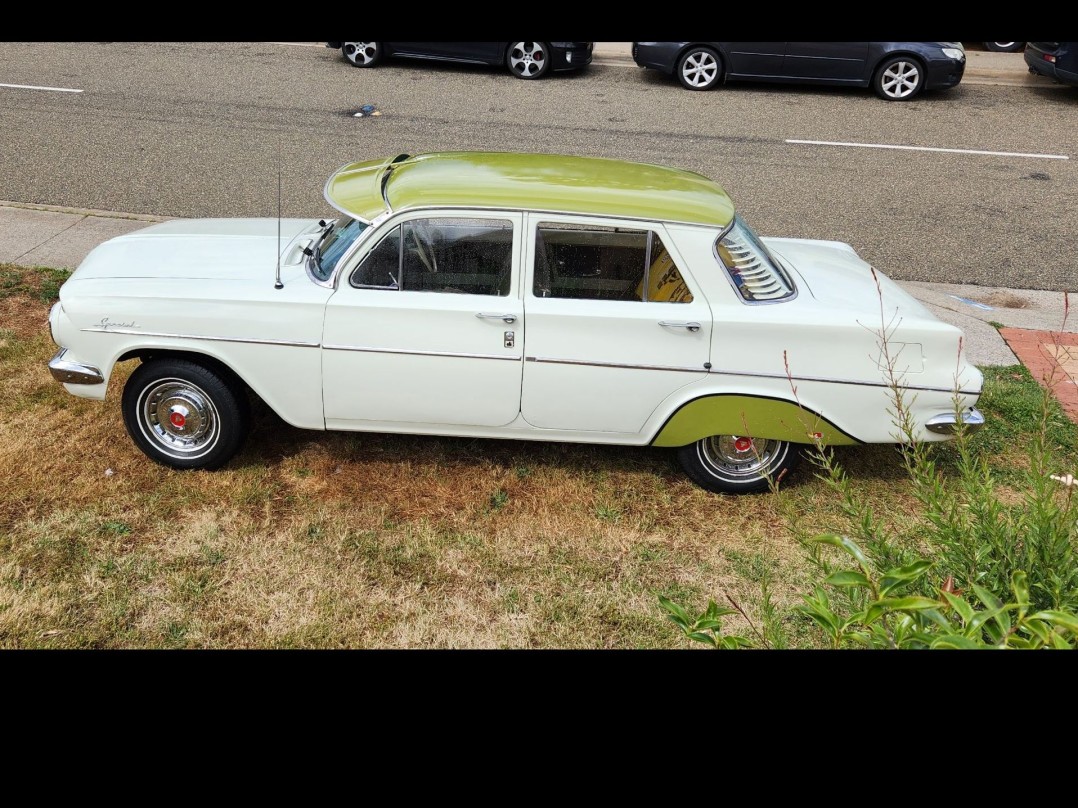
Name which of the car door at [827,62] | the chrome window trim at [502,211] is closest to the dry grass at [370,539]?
the chrome window trim at [502,211]

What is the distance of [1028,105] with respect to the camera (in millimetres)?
13969

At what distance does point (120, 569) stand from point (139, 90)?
34.5 feet

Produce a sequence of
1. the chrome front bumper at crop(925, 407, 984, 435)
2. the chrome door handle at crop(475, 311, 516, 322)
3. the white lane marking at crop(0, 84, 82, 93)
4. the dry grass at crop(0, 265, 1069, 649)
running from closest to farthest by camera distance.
Answer: the dry grass at crop(0, 265, 1069, 649) < the chrome door handle at crop(475, 311, 516, 322) < the chrome front bumper at crop(925, 407, 984, 435) < the white lane marking at crop(0, 84, 82, 93)

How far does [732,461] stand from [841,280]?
3.98ft

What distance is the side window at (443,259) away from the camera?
491cm

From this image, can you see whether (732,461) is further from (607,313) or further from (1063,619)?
(1063,619)

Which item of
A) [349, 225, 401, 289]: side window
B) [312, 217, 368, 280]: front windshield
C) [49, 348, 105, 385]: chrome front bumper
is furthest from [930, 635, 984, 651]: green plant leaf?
[49, 348, 105, 385]: chrome front bumper

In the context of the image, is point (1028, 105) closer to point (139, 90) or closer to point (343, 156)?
point (343, 156)

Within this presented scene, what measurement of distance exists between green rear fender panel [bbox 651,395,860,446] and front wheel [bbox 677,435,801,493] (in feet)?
0.57

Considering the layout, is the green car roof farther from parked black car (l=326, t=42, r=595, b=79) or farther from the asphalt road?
parked black car (l=326, t=42, r=595, b=79)

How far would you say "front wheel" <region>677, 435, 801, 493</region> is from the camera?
5258 millimetres

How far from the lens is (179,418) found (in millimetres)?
5234

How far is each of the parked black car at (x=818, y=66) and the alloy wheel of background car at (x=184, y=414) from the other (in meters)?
10.2
